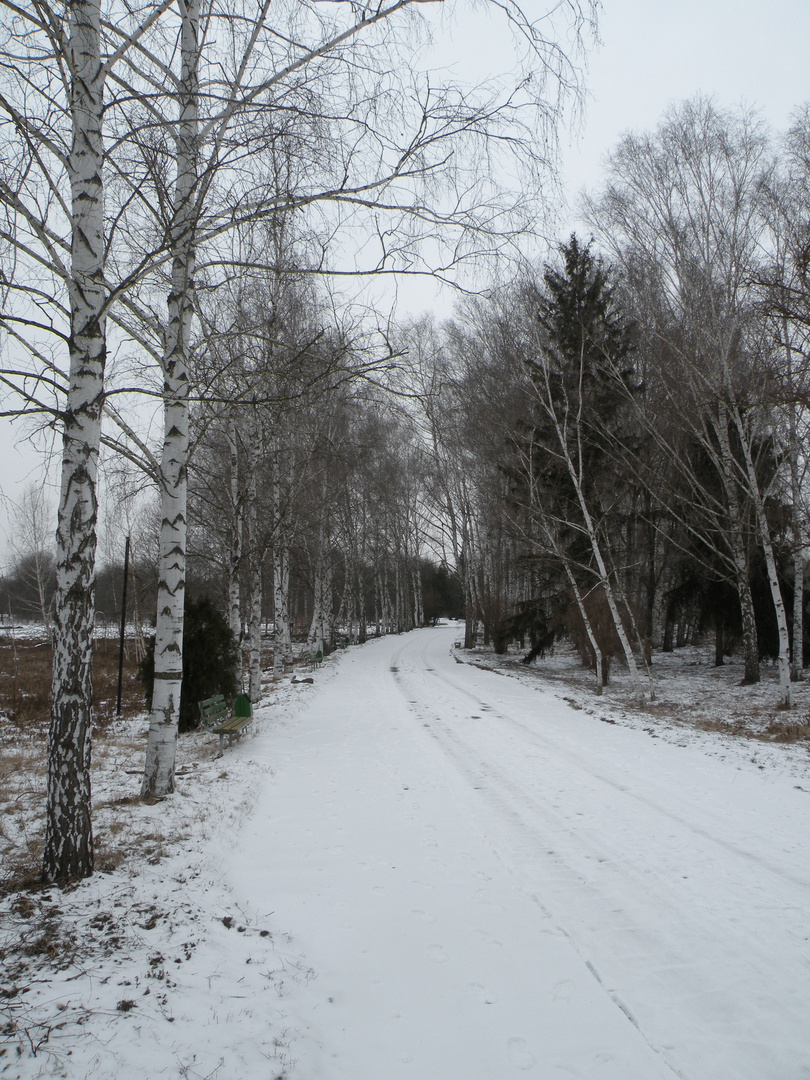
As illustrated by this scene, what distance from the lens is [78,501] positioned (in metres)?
3.62

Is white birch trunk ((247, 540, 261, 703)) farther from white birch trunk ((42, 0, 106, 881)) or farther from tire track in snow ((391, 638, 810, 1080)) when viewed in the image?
white birch trunk ((42, 0, 106, 881))

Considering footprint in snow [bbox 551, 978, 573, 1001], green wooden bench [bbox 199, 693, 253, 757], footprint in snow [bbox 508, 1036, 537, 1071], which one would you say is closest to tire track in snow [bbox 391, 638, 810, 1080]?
footprint in snow [bbox 551, 978, 573, 1001]

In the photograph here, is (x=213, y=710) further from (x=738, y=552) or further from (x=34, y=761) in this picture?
(x=738, y=552)

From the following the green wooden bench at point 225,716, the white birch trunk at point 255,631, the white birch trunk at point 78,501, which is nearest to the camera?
the white birch trunk at point 78,501

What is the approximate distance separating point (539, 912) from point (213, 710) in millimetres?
6285

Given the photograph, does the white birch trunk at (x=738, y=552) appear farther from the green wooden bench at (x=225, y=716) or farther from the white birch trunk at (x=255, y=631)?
the green wooden bench at (x=225, y=716)

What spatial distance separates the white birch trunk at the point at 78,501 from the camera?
11.8 feet

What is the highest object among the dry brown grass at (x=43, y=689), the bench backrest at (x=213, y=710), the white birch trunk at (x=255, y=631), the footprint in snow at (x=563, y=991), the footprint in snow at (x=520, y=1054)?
the white birch trunk at (x=255, y=631)

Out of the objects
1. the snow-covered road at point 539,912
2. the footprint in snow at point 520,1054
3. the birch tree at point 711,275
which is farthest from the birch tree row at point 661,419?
the footprint in snow at point 520,1054

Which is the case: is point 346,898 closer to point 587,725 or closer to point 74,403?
point 74,403

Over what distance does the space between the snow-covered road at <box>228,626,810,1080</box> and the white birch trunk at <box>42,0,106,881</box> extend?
4.11 feet

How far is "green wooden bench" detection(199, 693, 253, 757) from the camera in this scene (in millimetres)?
7891

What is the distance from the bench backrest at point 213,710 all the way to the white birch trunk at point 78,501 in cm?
488

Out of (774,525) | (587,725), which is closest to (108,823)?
(587,725)
